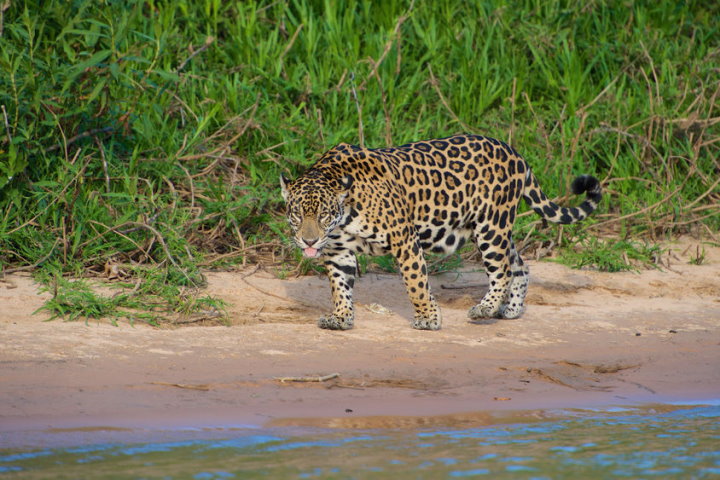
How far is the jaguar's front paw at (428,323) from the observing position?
6.68 m

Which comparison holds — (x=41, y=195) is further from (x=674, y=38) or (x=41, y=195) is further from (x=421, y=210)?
(x=674, y=38)

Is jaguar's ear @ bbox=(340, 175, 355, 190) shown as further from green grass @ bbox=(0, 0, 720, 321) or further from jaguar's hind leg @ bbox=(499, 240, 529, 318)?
jaguar's hind leg @ bbox=(499, 240, 529, 318)

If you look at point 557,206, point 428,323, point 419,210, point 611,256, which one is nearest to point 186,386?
point 428,323

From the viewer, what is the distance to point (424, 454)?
4.68m

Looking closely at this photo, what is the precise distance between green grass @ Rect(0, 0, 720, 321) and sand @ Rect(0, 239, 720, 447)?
52 cm

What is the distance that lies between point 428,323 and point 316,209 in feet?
3.46

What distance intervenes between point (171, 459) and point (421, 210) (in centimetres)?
A: 295

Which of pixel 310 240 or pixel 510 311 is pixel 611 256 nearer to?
pixel 510 311

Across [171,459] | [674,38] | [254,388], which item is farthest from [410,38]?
[171,459]

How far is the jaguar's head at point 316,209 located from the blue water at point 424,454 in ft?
5.44

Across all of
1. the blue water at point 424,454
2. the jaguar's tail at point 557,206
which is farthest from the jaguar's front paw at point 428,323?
the blue water at point 424,454

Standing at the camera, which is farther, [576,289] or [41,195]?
[576,289]

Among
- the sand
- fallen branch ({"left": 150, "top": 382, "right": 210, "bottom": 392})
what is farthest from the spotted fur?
fallen branch ({"left": 150, "top": 382, "right": 210, "bottom": 392})

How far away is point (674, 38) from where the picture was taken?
36.6ft
